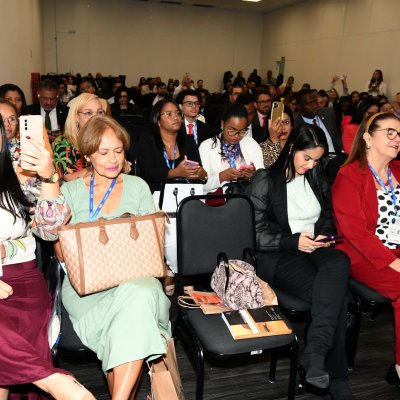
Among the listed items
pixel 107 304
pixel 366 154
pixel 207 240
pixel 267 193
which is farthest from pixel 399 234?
pixel 107 304

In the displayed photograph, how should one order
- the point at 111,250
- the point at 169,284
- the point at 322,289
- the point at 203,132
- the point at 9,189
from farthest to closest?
the point at 203,132 → the point at 169,284 → the point at 322,289 → the point at 9,189 → the point at 111,250

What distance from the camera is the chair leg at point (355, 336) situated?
91.8 inches

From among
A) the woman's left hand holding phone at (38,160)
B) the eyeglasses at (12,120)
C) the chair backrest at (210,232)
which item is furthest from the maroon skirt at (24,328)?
the eyeglasses at (12,120)

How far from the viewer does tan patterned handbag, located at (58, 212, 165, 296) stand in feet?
5.65

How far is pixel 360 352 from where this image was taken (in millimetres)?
2711

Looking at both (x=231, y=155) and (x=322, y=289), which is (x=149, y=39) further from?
(x=322, y=289)

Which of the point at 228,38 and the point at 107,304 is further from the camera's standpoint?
the point at 228,38

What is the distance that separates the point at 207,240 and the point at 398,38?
33.5 ft

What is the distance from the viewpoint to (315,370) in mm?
1975

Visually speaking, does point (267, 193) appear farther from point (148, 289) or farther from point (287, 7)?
point (287, 7)

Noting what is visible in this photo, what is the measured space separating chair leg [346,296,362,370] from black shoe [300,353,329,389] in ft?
1.48

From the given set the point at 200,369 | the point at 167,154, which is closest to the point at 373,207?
the point at 200,369

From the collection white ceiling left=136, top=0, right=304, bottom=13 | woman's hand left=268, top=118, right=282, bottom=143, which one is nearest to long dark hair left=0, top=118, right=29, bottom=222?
woman's hand left=268, top=118, right=282, bottom=143

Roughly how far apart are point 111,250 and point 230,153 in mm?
1779
